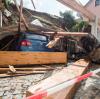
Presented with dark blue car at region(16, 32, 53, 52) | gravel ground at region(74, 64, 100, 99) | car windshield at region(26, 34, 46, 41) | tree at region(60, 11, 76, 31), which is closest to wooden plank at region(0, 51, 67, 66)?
dark blue car at region(16, 32, 53, 52)

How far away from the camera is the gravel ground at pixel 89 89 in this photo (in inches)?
170

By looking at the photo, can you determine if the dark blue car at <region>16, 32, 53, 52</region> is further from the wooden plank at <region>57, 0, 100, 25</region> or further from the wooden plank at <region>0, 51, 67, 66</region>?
the wooden plank at <region>57, 0, 100, 25</region>

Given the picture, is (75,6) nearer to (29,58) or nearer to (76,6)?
(76,6)

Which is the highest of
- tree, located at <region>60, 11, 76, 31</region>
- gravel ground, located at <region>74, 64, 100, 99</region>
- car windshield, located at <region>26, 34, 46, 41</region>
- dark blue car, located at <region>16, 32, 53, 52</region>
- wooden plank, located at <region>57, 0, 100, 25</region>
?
tree, located at <region>60, 11, 76, 31</region>

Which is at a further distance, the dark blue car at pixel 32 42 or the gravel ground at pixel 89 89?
the dark blue car at pixel 32 42

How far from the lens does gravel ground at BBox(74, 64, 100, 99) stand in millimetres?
4314

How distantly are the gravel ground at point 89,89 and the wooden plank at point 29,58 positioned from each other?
2.50 m

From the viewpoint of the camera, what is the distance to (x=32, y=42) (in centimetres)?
778

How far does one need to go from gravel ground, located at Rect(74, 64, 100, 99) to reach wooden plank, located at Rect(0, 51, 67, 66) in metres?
2.50

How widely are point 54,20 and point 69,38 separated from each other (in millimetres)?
12644

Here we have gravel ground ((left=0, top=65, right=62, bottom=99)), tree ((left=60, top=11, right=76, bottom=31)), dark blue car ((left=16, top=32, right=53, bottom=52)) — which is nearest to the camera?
gravel ground ((left=0, top=65, right=62, bottom=99))

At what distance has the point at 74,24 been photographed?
2561cm

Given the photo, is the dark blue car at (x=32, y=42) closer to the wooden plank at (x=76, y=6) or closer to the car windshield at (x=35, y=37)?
the car windshield at (x=35, y=37)

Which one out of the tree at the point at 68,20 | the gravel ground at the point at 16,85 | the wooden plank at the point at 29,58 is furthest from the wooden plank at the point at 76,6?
Result: the tree at the point at 68,20
